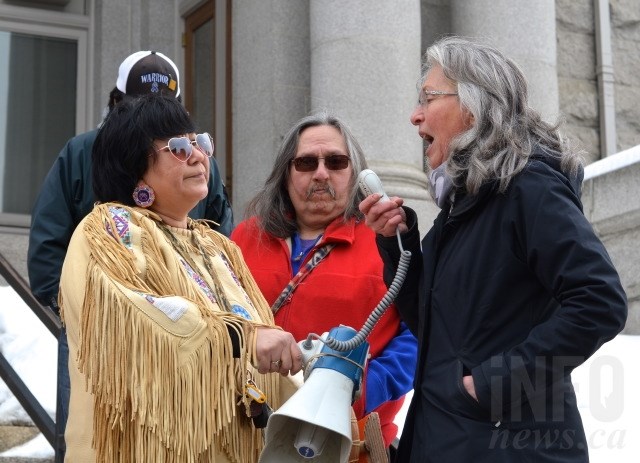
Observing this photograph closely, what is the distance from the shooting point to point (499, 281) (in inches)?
138

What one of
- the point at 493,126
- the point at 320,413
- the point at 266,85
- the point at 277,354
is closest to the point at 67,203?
the point at 277,354

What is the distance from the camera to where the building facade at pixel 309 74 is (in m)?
9.05

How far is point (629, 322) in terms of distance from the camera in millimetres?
8820

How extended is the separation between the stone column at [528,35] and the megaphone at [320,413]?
635 cm

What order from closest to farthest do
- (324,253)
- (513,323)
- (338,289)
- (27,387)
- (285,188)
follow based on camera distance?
1. (513,323)
2. (338,289)
3. (324,253)
4. (285,188)
5. (27,387)

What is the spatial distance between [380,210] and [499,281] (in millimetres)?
529

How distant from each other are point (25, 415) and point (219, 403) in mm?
2899

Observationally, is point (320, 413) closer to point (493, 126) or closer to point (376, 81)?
point (493, 126)

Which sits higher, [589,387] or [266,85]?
[266,85]

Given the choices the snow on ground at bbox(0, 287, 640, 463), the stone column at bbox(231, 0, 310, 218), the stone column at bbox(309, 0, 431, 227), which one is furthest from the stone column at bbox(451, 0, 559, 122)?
the snow on ground at bbox(0, 287, 640, 463)

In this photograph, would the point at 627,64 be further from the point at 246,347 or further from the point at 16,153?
the point at 246,347

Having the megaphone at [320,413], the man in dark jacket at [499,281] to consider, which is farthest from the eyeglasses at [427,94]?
the megaphone at [320,413]

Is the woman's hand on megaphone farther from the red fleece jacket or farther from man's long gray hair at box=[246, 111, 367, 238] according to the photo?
man's long gray hair at box=[246, 111, 367, 238]

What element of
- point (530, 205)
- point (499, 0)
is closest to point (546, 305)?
point (530, 205)
